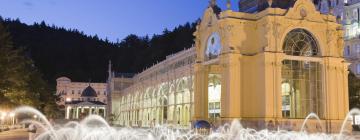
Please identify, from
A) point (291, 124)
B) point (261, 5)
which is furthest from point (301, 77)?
point (261, 5)

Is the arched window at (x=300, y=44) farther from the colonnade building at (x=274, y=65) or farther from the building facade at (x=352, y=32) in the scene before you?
the building facade at (x=352, y=32)

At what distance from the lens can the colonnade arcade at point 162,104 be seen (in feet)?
201

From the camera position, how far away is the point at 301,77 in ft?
124

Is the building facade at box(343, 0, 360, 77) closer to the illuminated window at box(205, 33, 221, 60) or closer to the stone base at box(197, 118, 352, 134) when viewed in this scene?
the stone base at box(197, 118, 352, 134)

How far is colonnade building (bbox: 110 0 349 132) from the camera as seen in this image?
34594mm

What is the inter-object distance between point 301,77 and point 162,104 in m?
37.0

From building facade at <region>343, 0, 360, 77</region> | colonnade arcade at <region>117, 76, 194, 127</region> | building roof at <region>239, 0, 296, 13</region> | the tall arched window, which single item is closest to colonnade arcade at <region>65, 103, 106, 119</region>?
colonnade arcade at <region>117, 76, 194, 127</region>

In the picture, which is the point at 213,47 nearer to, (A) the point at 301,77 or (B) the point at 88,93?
(A) the point at 301,77

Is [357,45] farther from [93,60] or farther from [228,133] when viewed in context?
[93,60]

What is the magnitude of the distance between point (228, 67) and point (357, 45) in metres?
54.2

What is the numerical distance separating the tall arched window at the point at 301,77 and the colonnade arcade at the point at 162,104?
18.7 metres

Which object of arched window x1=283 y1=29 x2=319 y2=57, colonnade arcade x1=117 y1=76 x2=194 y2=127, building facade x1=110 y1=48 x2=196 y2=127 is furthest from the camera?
colonnade arcade x1=117 y1=76 x2=194 y2=127

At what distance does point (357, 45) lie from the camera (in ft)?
266

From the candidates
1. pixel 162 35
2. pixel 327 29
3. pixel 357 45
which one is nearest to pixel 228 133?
pixel 327 29
